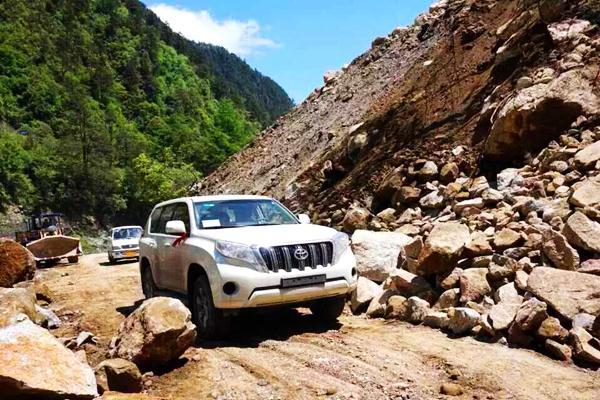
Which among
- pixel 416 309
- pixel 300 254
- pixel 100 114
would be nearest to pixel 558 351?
pixel 416 309

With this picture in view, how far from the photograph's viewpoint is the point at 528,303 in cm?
588

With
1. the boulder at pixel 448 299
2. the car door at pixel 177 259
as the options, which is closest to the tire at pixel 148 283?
the car door at pixel 177 259

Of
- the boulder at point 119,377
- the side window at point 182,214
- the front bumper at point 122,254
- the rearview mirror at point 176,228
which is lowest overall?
the front bumper at point 122,254

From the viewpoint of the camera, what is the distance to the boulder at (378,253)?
8727 mm

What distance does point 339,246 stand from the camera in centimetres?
680

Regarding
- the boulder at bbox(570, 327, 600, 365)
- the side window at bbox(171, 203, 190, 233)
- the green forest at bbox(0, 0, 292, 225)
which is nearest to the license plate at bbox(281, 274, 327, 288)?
the side window at bbox(171, 203, 190, 233)

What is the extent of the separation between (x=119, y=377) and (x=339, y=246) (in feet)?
10.2

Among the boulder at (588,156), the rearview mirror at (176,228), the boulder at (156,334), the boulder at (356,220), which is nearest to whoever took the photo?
the boulder at (156,334)

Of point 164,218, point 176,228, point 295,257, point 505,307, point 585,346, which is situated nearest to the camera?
point 585,346

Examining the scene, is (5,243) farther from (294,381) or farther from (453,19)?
(453,19)

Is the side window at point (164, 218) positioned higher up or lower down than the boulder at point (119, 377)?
higher up

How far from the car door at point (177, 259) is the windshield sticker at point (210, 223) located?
254 mm

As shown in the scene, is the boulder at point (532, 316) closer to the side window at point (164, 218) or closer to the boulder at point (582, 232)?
the boulder at point (582, 232)

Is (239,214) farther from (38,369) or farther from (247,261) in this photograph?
(38,369)
